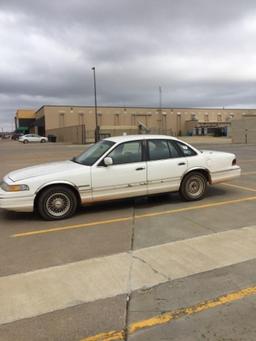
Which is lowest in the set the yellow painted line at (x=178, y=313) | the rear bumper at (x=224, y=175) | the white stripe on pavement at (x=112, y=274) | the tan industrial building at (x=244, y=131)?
the yellow painted line at (x=178, y=313)

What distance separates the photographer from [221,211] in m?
7.57

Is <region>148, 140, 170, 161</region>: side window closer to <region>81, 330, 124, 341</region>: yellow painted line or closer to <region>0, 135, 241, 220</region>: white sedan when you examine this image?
<region>0, 135, 241, 220</region>: white sedan

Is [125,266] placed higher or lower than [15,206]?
lower

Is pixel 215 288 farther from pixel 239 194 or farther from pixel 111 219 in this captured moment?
pixel 239 194

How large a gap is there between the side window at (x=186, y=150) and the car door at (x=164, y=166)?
0.36ft

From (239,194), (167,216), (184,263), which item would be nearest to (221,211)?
(167,216)

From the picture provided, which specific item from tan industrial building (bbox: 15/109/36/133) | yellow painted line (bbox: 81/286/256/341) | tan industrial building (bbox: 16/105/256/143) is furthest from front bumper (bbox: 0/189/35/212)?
tan industrial building (bbox: 15/109/36/133)

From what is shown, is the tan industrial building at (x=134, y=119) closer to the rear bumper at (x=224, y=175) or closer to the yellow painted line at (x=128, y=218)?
the rear bumper at (x=224, y=175)

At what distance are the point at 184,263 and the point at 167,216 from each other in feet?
8.05

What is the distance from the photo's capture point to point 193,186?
8625mm

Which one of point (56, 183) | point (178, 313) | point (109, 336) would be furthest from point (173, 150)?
point (109, 336)

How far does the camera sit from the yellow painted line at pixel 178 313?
3.30m

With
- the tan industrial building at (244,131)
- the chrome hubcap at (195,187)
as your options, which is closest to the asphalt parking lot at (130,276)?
the chrome hubcap at (195,187)

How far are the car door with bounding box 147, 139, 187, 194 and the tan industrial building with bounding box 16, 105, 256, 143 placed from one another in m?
56.2
